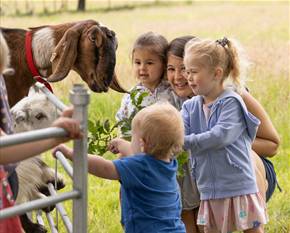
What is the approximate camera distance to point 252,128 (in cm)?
388

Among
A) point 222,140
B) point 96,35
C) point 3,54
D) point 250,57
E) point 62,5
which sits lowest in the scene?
point 62,5

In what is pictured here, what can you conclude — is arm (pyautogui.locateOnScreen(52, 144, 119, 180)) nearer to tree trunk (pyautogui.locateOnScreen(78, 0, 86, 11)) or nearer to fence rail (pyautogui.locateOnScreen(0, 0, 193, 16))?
fence rail (pyautogui.locateOnScreen(0, 0, 193, 16))

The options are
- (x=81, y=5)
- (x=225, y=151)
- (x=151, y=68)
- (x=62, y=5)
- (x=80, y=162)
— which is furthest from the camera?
(x=62, y=5)

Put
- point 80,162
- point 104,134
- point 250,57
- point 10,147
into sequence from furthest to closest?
point 250,57 → point 104,134 → point 80,162 → point 10,147

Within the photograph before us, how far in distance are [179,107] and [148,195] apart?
116 centimetres

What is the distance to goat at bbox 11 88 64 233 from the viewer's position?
3826mm

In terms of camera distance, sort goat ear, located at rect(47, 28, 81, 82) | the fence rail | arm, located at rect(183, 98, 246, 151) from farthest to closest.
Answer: the fence rail < goat ear, located at rect(47, 28, 81, 82) < arm, located at rect(183, 98, 246, 151)

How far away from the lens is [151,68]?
13.8 feet

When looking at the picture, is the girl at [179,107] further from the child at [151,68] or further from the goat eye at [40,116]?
the goat eye at [40,116]

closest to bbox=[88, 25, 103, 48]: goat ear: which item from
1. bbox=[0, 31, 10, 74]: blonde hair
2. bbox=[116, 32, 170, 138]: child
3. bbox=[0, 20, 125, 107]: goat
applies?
bbox=[0, 20, 125, 107]: goat

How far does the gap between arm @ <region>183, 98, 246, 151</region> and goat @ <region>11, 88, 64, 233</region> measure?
65 centimetres

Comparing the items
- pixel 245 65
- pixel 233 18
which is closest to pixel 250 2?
pixel 233 18

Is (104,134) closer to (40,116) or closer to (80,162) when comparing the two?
(40,116)

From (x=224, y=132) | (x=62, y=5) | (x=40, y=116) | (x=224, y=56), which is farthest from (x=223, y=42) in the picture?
(x=62, y=5)
